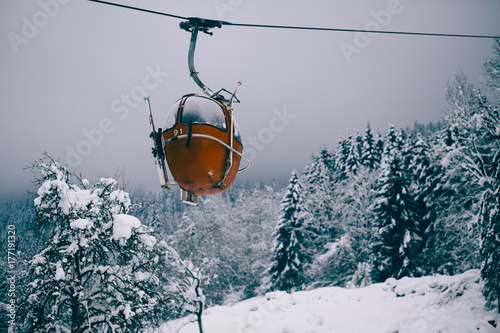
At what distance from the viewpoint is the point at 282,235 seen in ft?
87.5

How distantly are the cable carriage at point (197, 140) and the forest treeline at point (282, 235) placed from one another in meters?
6.81

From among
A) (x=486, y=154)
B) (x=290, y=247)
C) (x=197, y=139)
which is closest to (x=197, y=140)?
(x=197, y=139)

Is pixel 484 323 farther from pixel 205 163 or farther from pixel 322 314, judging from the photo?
pixel 205 163

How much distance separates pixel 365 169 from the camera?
1260 inches

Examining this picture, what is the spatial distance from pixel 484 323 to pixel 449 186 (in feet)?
51.0

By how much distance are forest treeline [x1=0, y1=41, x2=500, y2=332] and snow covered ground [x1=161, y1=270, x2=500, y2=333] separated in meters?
1.21

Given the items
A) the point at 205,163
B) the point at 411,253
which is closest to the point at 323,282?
the point at 411,253

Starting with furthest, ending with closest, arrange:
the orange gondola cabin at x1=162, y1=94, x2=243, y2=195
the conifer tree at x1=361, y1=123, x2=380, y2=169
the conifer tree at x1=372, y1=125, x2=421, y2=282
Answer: the conifer tree at x1=361, y1=123, x2=380, y2=169 < the conifer tree at x1=372, y1=125, x2=421, y2=282 < the orange gondola cabin at x1=162, y1=94, x2=243, y2=195

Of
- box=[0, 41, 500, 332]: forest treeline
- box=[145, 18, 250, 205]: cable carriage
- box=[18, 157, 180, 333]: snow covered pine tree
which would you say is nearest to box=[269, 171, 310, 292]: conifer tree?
box=[0, 41, 500, 332]: forest treeline

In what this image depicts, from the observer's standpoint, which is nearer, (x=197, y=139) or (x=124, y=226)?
(x=197, y=139)

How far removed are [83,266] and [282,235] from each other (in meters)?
18.6

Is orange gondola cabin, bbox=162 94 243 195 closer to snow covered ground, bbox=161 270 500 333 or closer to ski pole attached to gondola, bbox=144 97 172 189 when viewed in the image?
ski pole attached to gondola, bbox=144 97 172 189

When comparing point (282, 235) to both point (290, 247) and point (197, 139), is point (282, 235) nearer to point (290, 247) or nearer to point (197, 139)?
point (290, 247)

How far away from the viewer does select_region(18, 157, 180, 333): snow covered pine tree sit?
9406mm
